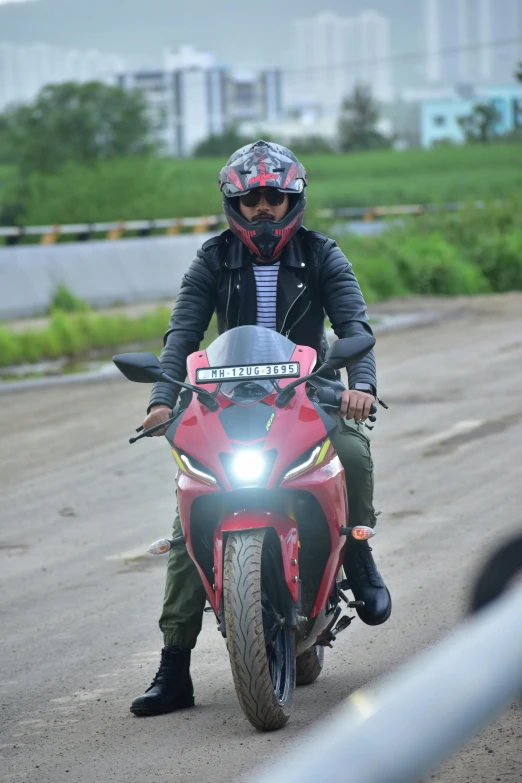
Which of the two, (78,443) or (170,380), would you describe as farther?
(78,443)

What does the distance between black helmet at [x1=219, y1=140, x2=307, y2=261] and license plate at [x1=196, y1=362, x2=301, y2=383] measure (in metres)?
0.58

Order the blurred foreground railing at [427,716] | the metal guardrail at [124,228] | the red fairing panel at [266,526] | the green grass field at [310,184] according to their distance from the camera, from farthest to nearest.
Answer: the green grass field at [310,184]
the metal guardrail at [124,228]
the red fairing panel at [266,526]
the blurred foreground railing at [427,716]

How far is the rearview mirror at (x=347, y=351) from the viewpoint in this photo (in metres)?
4.30

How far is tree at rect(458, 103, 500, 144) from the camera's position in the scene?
120m

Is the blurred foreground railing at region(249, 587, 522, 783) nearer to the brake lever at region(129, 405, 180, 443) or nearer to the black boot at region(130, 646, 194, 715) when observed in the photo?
the brake lever at region(129, 405, 180, 443)

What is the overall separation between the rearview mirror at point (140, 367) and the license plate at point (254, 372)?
168 mm

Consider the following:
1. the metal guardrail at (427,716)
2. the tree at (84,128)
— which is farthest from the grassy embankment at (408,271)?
the tree at (84,128)

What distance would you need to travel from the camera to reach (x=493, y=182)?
7544 centimetres

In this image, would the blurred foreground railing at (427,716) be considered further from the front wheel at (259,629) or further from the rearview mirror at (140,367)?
the rearview mirror at (140,367)

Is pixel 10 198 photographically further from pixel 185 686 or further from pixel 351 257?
pixel 185 686

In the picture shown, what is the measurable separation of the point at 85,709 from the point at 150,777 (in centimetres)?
88

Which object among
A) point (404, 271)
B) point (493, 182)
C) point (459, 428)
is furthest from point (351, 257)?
point (493, 182)

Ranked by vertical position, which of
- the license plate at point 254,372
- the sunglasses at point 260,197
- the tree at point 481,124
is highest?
the sunglasses at point 260,197

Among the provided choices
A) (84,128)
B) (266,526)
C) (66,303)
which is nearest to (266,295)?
(266,526)
